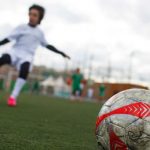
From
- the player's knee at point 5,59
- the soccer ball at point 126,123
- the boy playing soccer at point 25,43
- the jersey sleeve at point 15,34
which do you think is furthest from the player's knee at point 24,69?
the soccer ball at point 126,123

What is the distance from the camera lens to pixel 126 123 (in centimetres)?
302

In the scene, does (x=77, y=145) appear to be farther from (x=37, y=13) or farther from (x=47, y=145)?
(x=37, y=13)

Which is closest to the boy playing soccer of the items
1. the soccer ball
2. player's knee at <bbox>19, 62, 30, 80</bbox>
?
player's knee at <bbox>19, 62, 30, 80</bbox>

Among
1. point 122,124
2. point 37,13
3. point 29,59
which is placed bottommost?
point 122,124

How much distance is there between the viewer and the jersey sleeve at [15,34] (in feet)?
28.6

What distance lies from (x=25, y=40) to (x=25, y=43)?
0.07 m

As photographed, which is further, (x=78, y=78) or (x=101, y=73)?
(x=101, y=73)

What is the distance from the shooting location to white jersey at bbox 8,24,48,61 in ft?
28.9

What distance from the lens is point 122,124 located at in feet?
9.95

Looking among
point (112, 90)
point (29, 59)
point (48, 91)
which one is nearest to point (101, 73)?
point (112, 90)

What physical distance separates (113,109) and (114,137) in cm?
23

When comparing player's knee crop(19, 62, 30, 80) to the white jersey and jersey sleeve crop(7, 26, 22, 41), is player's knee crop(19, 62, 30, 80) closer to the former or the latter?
the white jersey

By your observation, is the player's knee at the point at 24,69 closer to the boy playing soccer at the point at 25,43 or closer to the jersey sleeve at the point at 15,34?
the boy playing soccer at the point at 25,43

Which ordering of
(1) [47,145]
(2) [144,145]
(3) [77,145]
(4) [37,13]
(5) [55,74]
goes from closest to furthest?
(2) [144,145], (1) [47,145], (3) [77,145], (4) [37,13], (5) [55,74]
